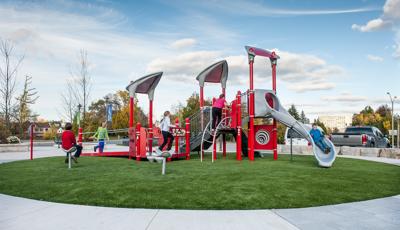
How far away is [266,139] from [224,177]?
22.7 ft

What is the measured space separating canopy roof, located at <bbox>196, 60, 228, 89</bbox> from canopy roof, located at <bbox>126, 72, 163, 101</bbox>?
237 centimetres

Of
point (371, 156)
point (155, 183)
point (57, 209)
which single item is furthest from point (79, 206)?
point (371, 156)

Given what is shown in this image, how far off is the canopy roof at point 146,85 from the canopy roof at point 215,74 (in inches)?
93.2

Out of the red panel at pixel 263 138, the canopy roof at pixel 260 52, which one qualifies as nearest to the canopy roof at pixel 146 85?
the canopy roof at pixel 260 52

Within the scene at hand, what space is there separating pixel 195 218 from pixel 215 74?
12.5 metres

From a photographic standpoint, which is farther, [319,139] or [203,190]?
[319,139]

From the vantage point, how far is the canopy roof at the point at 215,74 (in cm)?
1600

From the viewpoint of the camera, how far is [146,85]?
14.9 meters

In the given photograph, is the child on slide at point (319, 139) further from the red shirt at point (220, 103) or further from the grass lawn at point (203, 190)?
the red shirt at point (220, 103)

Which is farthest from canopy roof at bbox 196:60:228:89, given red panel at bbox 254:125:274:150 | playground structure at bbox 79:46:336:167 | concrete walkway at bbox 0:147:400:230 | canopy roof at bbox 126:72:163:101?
concrete walkway at bbox 0:147:400:230

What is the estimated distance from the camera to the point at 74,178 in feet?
26.1

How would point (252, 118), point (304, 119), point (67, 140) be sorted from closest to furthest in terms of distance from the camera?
1. point (67, 140)
2. point (252, 118)
3. point (304, 119)

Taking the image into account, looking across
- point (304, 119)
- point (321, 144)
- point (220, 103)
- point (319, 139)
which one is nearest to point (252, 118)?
point (220, 103)

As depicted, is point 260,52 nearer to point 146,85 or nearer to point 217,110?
point 217,110
